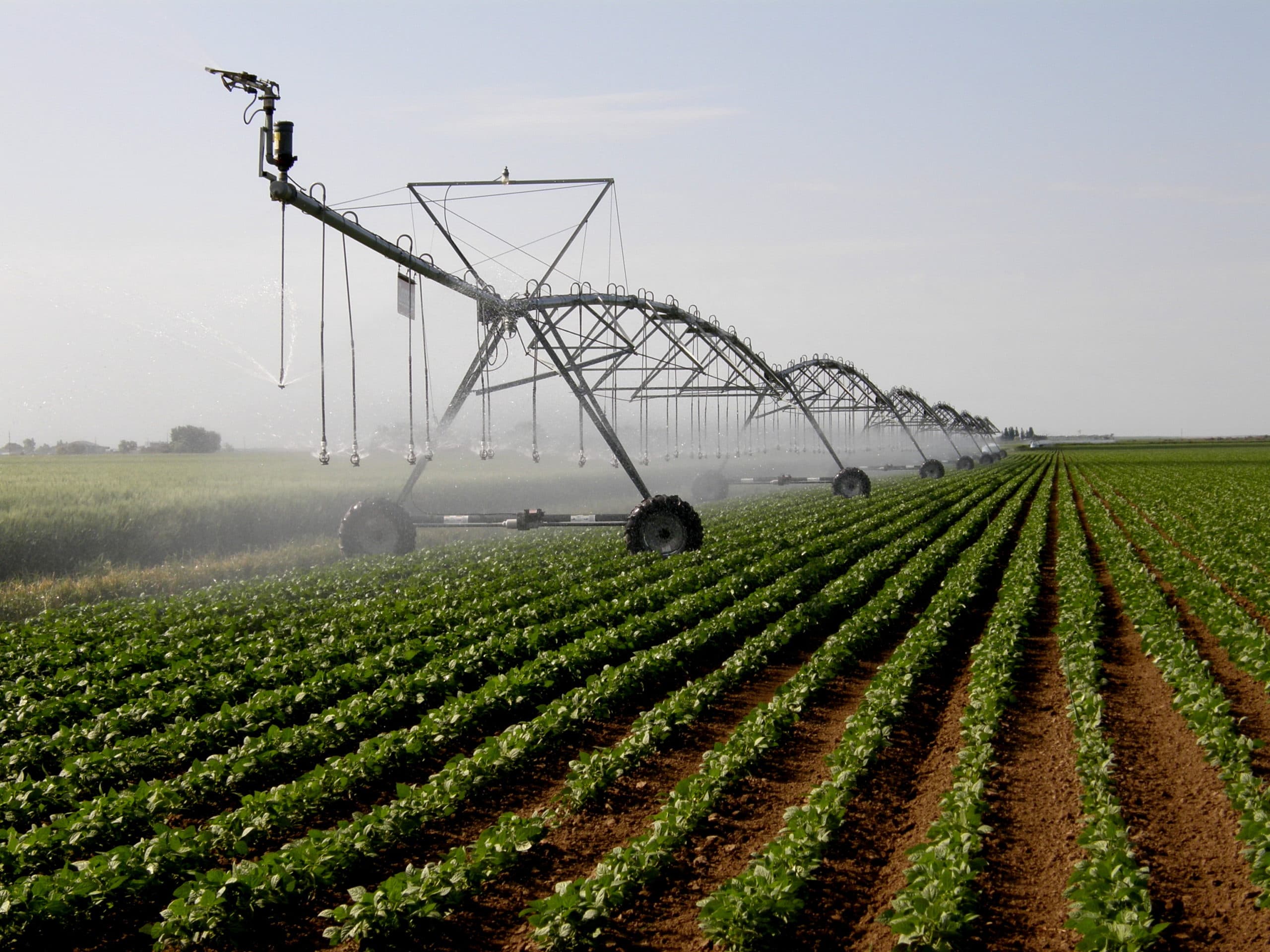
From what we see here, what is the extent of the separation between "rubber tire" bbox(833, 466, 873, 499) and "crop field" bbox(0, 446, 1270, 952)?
2228 cm

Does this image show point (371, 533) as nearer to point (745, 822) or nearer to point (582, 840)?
point (582, 840)

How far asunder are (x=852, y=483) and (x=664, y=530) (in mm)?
20848

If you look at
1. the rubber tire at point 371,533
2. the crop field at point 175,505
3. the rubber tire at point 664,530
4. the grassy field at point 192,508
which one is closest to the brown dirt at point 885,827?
the rubber tire at point 664,530

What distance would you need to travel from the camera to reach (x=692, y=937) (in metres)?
5.25

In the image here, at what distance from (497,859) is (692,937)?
1261 mm

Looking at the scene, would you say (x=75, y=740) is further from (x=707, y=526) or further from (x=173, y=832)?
(x=707, y=526)

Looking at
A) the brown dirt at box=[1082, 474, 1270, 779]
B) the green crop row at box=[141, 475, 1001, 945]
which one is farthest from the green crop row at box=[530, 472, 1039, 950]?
the brown dirt at box=[1082, 474, 1270, 779]

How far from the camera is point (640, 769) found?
7883mm

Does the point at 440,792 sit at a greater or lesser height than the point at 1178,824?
greater

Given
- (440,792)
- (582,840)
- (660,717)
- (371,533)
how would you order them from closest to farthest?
(582,840)
(440,792)
(660,717)
(371,533)

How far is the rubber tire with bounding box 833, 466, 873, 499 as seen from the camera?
1501 inches

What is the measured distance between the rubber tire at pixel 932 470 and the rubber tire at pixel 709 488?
16485 millimetres

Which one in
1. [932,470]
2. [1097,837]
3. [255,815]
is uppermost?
[932,470]

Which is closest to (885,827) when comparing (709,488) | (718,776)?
(718,776)
